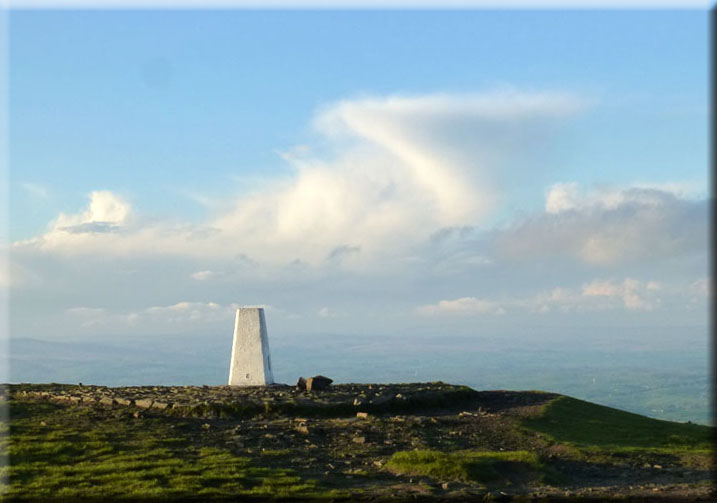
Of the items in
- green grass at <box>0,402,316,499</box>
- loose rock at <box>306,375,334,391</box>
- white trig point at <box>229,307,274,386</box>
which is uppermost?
white trig point at <box>229,307,274,386</box>

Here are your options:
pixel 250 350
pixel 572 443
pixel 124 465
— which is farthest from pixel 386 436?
pixel 250 350

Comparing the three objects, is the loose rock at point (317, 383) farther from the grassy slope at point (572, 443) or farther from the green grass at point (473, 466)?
the green grass at point (473, 466)

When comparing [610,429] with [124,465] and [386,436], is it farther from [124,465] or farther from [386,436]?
[124,465]

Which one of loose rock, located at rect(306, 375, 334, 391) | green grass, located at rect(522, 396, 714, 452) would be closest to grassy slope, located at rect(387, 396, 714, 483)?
green grass, located at rect(522, 396, 714, 452)

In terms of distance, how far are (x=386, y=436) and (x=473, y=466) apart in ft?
Answer: 15.0

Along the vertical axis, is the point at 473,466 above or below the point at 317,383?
below

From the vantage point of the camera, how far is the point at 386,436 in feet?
75.6

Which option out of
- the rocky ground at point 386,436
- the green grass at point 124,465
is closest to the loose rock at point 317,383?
the rocky ground at point 386,436

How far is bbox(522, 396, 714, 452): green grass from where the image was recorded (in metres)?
24.2

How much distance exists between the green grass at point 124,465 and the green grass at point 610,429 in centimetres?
1052

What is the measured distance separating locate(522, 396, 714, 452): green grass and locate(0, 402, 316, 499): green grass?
34.5 feet

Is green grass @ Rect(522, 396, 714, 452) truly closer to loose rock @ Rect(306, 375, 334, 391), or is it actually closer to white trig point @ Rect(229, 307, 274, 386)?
loose rock @ Rect(306, 375, 334, 391)

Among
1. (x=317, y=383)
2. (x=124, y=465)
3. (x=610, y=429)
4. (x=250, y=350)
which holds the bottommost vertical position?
(x=124, y=465)

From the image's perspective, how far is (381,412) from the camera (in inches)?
1073
